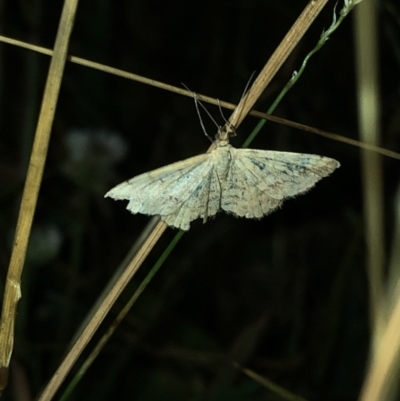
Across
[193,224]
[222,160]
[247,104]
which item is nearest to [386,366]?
[247,104]

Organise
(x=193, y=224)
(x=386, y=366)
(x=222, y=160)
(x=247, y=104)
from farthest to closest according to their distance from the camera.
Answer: (x=193, y=224) → (x=222, y=160) → (x=247, y=104) → (x=386, y=366)

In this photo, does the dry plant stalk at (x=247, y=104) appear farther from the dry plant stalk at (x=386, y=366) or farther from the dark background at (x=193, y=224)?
A: the dark background at (x=193, y=224)

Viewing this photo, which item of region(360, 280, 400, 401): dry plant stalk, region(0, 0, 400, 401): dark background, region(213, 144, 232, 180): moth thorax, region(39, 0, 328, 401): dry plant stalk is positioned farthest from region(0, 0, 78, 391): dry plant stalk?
region(0, 0, 400, 401): dark background

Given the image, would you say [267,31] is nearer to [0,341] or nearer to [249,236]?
[249,236]

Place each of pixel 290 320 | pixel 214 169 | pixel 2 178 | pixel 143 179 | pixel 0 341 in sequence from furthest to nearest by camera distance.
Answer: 1. pixel 290 320
2. pixel 2 178
3. pixel 214 169
4. pixel 143 179
5. pixel 0 341

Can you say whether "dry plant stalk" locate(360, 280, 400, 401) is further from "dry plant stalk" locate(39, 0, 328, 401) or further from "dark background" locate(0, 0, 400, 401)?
"dark background" locate(0, 0, 400, 401)

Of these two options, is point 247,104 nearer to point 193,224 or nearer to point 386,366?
point 386,366

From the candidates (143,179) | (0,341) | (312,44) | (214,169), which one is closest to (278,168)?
(214,169)
